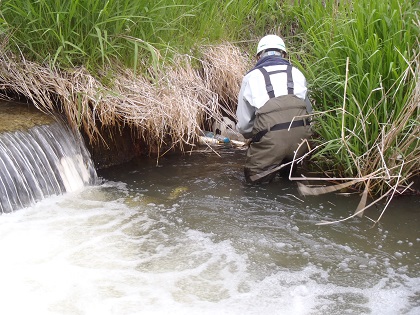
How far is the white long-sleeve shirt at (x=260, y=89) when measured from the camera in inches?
202

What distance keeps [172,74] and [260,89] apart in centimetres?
89

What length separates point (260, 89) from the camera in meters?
5.16

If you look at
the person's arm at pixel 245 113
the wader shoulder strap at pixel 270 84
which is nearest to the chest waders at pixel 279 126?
the wader shoulder strap at pixel 270 84

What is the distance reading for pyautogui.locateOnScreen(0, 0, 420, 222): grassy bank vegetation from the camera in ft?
15.4

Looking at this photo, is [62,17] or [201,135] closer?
[62,17]

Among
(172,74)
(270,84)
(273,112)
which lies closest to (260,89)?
(270,84)

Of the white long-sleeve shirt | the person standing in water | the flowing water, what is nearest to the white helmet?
the person standing in water

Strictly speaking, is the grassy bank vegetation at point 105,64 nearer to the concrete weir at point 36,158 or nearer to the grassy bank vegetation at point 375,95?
the concrete weir at point 36,158

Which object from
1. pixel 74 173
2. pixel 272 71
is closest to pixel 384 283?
pixel 272 71

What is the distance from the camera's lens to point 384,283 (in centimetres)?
359

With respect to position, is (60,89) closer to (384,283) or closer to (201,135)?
(201,135)

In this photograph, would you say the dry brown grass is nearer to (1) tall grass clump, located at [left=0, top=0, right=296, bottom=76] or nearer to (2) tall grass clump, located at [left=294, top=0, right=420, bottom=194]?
(1) tall grass clump, located at [left=0, top=0, right=296, bottom=76]

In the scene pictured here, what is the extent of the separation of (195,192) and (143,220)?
0.74 meters

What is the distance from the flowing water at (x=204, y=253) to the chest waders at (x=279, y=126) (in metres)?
0.29
